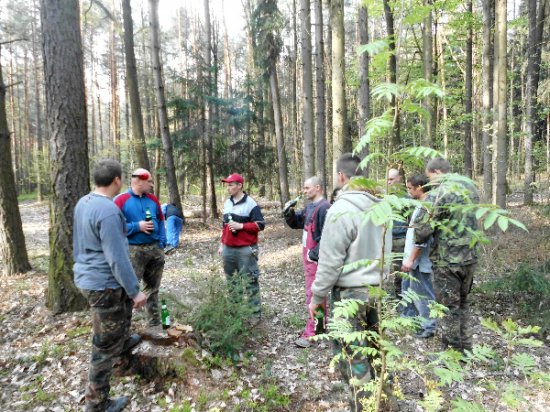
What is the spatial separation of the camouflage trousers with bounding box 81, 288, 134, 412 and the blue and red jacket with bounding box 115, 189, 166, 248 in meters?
1.27

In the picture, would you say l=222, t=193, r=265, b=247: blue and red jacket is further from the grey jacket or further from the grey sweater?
the grey jacket

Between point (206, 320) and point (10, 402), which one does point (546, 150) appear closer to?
point (206, 320)

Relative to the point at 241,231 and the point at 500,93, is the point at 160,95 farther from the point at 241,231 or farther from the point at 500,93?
the point at 500,93

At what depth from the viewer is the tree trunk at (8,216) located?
7766 millimetres

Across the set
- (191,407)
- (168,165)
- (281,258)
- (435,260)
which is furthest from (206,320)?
(168,165)

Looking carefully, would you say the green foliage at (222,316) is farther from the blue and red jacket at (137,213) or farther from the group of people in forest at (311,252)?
the blue and red jacket at (137,213)

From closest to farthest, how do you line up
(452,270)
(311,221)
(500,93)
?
(452,270)
(311,221)
(500,93)

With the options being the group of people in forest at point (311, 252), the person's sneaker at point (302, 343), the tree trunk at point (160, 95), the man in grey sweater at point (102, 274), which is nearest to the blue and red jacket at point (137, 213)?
the group of people in forest at point (311, 252)

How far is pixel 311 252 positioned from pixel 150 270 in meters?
2.22

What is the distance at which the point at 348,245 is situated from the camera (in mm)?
3084

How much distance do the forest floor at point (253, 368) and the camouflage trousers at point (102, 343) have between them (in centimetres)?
48

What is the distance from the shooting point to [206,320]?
4.74 meters

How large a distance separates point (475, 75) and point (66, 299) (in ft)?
74.3

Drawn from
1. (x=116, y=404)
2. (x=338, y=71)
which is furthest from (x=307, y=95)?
(x=116, y=404)
